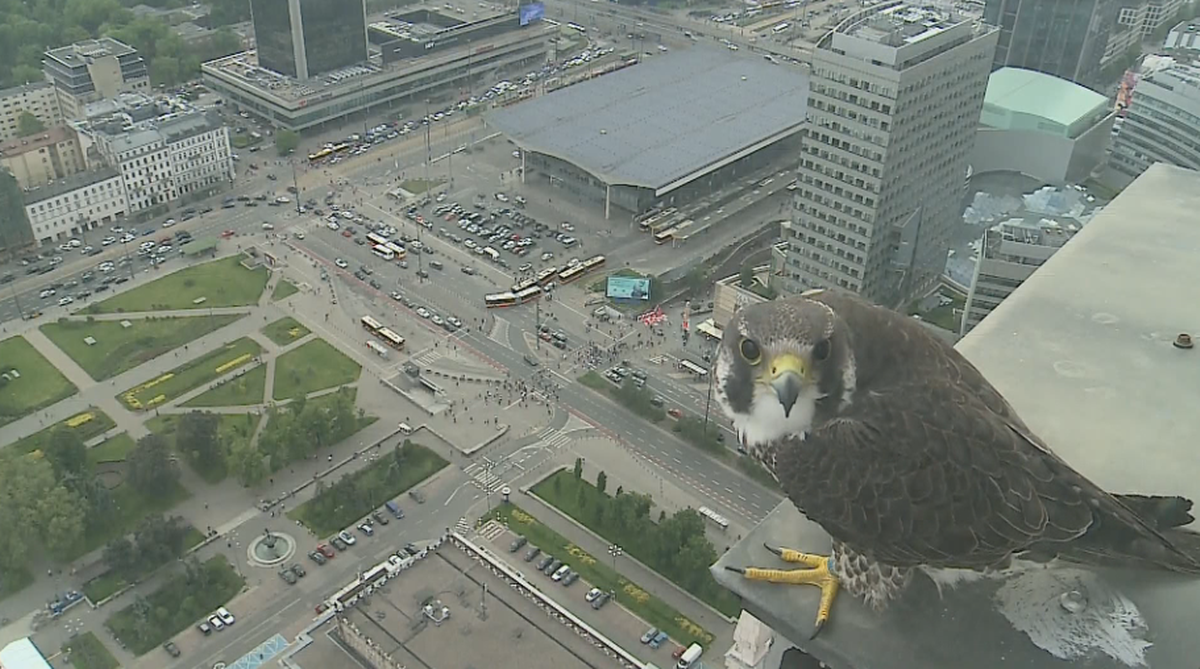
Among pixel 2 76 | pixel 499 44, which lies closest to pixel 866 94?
pixel 499 44

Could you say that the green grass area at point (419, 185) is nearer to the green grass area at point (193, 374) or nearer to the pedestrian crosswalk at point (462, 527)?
the green grass area at point (193, 374)

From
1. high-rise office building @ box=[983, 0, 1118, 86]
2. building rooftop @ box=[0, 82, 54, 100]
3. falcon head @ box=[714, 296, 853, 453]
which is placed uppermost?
falcon head @ box=[714, 296, 853, 453]

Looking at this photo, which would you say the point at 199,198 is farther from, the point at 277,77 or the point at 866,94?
the point at 866,94

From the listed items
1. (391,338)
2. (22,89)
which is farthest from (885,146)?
(22,89)

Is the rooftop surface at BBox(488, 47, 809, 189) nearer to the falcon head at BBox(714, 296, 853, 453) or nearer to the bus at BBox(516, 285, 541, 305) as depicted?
the bus at BBox(516, 285, 541, 305)

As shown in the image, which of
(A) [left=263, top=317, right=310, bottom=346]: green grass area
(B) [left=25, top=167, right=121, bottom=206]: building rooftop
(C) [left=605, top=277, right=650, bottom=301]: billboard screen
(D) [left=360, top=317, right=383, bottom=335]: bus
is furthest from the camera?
(B) [left=25, top=167, right=121, bottom=206]: building rooftop

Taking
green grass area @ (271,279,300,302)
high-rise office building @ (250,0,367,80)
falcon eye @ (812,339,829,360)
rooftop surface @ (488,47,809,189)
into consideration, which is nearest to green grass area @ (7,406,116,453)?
green grass area @ (271,279,300,302)

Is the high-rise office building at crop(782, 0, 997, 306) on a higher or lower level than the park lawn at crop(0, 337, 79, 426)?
higher

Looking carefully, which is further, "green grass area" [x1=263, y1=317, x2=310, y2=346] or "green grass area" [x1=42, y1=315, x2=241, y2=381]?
"green grass area" [x1=263, y1=317, x2=310, y2=346]
